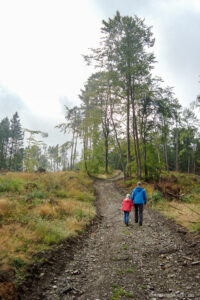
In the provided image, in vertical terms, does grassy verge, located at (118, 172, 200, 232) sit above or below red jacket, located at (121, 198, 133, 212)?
below

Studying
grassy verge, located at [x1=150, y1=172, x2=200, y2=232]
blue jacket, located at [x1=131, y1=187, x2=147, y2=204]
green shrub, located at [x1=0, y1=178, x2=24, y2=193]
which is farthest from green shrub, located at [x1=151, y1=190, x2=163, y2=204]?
green shrub, located at [x1=0, y1=178, x2=24, y2=193]

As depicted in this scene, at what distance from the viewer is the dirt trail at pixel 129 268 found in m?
3.95

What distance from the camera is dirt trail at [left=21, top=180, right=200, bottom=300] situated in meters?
3.95

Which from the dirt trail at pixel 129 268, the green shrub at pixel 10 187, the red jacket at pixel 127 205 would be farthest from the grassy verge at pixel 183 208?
the green shrub at pixel 10 187

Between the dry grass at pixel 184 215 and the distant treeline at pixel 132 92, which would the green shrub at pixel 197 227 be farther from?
the distant treeline at pixel 132 92

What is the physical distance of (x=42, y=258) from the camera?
5.14 metres

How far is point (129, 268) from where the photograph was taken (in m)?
5.12

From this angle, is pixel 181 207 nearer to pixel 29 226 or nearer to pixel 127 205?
pixel 127 205

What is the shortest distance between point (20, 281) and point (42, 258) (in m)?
1.15

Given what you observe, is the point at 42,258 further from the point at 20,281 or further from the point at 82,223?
the point at 82,223

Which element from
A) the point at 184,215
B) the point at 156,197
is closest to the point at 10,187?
the point at 156,197

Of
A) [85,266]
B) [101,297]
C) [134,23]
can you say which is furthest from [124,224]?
[134,23]

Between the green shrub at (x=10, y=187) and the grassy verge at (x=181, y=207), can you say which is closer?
the grassy verge at (x=181, y=207)

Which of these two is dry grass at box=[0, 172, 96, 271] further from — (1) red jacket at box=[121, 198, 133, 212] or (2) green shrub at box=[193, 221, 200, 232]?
(2) green shrub at box=[193, 221, 200, 232]
